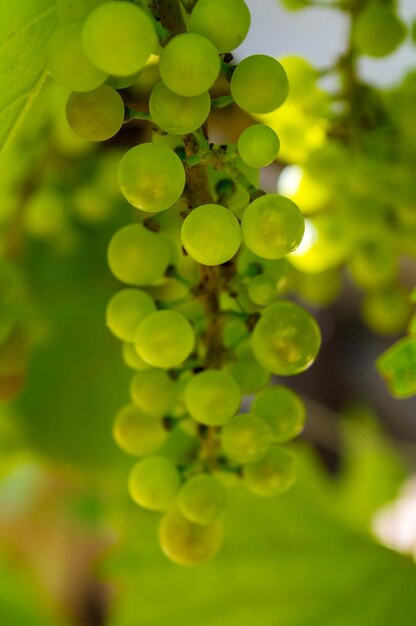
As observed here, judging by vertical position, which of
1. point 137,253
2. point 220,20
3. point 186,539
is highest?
point 220,20

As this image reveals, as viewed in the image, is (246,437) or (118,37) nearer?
(118,37)

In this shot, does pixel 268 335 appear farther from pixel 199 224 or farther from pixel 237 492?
pixel 237 492

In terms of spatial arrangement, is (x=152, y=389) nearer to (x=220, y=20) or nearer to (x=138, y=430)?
(x=138, y=430)

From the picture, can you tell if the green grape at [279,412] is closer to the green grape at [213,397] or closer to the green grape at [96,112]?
the green grape at [213,397]

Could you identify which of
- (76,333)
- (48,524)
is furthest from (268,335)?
(48,524)

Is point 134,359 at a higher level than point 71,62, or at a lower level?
lower

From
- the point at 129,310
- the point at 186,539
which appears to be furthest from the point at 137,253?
the point at 186,539
